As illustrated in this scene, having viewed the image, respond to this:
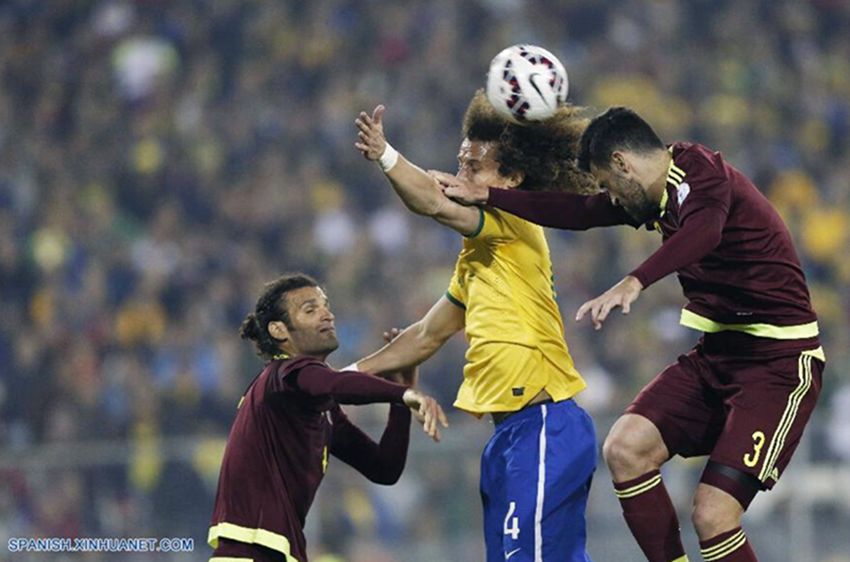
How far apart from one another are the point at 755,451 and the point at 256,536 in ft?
5.70

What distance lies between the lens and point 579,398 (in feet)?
36.1

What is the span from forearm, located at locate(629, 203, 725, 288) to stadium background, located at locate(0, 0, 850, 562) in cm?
440

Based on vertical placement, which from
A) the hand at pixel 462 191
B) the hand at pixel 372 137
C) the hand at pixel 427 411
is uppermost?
the hand at pixel 372 137

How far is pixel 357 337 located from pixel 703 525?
6595 mm

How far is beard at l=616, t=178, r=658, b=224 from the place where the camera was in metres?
5.54

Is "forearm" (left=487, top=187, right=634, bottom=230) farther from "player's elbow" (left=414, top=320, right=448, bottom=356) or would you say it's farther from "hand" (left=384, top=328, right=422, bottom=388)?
"hand" (left=384, top=328, right=422, bottom=388)

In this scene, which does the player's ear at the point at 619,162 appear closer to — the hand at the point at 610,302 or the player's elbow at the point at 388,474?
the hand at the point at 610,302

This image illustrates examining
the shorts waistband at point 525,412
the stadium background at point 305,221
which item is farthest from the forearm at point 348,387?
the stadium background at point 305,221

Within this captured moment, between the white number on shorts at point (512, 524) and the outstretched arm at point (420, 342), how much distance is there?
0.88 m

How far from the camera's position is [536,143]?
5.95 metres

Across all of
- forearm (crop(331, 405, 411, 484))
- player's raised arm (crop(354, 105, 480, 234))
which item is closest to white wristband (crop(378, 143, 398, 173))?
player's raised arm (crop(354, 105, 480, 234))

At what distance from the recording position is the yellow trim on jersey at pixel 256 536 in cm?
566

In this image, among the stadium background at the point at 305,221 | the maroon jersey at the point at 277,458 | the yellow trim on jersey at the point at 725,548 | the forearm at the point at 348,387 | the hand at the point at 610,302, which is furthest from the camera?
the stadium background at the point at 305,221

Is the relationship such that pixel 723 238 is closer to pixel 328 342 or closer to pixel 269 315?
pixel 328 342
